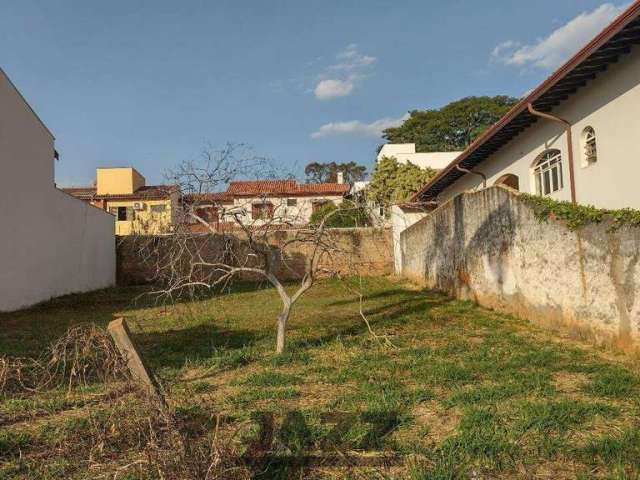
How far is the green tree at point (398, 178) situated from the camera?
2439 cm

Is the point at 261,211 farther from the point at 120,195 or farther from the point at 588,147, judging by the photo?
the point at 120,195

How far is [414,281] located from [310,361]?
447 inches

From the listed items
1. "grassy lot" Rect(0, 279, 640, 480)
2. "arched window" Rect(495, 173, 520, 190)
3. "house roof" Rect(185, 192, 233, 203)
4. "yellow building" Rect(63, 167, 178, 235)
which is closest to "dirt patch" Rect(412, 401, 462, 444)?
"grassy lot" Rect(0, 279, 640, 480)

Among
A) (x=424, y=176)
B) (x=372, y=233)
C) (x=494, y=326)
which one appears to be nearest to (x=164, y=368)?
(x=494, y=326)

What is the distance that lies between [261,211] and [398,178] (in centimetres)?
1729

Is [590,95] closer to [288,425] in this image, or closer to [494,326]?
[494,326]

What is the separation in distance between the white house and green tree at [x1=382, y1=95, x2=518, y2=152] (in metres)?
32.0

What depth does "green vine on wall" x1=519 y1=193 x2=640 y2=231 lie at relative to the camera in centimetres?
594

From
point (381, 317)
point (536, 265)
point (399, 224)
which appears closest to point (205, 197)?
point (381, 317)

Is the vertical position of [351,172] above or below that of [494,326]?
above

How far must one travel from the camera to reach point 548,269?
7871 mm

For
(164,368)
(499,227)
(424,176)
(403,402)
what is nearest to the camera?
(403,402)

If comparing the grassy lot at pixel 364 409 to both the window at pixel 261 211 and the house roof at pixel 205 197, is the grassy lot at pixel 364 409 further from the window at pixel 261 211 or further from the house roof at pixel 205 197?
the house roof at pixel 205 197

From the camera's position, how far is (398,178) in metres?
24.8
